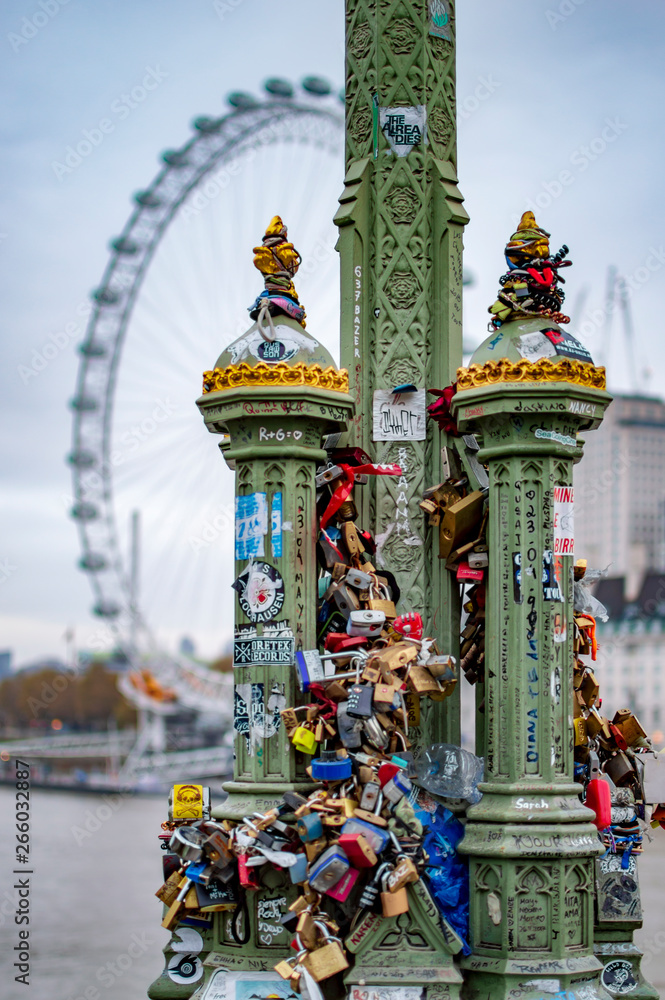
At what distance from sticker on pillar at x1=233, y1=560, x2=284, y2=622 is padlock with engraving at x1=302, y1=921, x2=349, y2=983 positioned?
2101mm

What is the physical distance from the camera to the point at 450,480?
9852 mm

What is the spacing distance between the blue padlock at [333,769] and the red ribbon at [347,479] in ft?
5.40

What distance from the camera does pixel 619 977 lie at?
Result: 9.56 metres

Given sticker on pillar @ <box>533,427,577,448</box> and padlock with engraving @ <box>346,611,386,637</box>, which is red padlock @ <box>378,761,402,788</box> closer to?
padlock with engraving @ <box>346,611,386,637</box>

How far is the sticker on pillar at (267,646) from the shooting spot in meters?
9.37

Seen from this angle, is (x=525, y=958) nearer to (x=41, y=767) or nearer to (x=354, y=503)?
(x=354, y=503)

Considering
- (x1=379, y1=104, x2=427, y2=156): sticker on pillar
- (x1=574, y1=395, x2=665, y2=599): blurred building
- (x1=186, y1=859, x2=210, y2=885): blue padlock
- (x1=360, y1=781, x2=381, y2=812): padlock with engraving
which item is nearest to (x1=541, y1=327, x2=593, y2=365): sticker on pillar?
(x1=379, y1=104, x2=427, y2=156): sticker on pillar

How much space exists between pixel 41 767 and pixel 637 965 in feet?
252

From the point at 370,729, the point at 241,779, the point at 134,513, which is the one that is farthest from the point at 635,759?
the point at 134,513

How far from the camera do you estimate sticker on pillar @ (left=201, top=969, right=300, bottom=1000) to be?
8922 millimetres

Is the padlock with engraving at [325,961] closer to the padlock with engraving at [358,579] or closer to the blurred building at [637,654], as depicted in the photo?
the padlock with engraving at [358,579]

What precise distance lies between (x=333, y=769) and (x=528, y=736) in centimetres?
124

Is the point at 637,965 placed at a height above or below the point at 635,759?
below

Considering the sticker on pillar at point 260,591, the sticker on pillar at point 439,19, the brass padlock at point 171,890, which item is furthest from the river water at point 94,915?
the sticker on pillar at point 439,19
